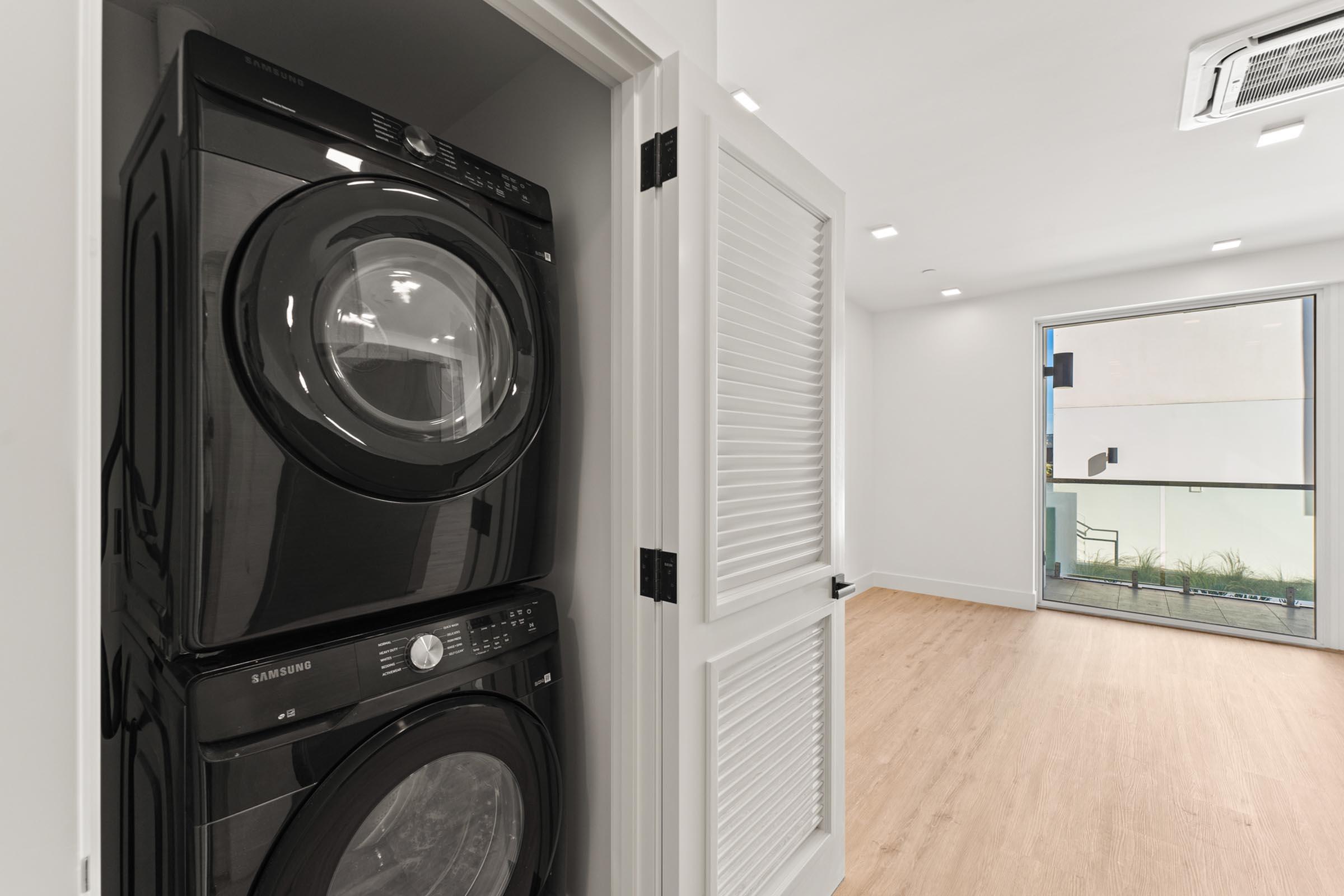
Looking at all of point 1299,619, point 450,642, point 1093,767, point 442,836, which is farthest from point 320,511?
point 1299,619

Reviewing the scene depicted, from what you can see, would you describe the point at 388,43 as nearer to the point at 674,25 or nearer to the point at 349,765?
the point at 674,25

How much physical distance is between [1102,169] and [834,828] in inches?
111

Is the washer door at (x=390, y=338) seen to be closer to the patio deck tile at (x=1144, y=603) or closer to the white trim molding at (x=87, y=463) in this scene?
the white trim molding at (x=87, y=463)

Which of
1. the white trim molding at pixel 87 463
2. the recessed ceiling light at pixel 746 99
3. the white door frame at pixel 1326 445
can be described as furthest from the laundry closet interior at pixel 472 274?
the white door frame at pixel 1326 445

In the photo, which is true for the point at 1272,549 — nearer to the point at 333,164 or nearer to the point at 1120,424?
the point at 1120,424

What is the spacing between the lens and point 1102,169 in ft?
8.52

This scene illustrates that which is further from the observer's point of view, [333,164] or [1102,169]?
[1102,169]

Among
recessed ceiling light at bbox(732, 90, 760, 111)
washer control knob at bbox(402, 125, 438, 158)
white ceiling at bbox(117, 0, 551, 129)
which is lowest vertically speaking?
washer control knob at bbox(402, 125, 438, 158)

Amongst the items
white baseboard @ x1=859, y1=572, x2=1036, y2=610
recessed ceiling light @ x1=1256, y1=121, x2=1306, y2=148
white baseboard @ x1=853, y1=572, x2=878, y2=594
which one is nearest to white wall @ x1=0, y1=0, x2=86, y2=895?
recessed ceiling light @ x1=1256, y1=121, x2=1306, y2=148

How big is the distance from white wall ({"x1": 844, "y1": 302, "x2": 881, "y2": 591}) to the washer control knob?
13.7ft

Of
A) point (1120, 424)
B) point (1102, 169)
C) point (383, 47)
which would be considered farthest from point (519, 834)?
point (1120, 424)

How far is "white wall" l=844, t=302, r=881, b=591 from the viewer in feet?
16.1

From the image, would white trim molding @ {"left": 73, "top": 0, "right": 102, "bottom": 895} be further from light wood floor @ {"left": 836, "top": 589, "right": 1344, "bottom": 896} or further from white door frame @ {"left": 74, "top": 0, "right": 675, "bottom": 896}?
light wood floor @ {"left": 836, "top": 589, "right": 1344, "bottom": 896}

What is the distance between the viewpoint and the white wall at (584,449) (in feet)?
3.93
